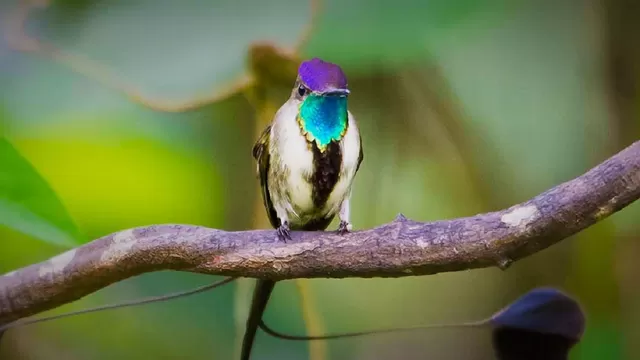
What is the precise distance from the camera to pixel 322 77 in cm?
139

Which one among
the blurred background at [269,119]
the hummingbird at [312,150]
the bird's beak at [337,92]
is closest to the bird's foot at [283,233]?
the hummingbird at [312,150]

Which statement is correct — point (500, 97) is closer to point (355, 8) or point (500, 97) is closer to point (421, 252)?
point (355, 8)

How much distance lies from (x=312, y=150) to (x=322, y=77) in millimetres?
148

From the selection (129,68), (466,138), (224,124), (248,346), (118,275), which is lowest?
(248,346)

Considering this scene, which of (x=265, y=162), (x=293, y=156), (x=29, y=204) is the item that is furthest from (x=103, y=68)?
(x=293, y=156)

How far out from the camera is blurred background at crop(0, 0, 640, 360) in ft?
6.06

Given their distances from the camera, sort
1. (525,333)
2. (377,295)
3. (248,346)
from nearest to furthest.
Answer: (248,346) → (525,333) → (377,295)

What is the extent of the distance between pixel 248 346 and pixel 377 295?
1.31ft

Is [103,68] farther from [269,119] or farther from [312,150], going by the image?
[312,150]

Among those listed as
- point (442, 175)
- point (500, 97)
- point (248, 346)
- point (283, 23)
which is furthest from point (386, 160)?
point (248, 346)

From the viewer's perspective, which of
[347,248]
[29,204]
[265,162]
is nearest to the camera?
[347,248]

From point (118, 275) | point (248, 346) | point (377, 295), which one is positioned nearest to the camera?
point (118, 275)

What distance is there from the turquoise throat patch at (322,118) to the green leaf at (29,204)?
31.7 inches

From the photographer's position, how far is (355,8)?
195 centimetres
